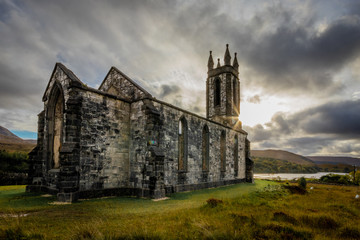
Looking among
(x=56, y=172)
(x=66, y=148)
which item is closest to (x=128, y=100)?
(x=66, y=148)

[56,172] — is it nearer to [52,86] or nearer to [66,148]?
[66,148]

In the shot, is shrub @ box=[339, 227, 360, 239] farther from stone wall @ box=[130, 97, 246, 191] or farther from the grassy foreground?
stone wall @ box=[130, 97, 246, 191]

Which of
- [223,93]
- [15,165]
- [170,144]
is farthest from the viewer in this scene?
[223,93]

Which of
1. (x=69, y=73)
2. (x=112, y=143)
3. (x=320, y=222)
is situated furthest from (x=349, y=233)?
(x=69, y=73)

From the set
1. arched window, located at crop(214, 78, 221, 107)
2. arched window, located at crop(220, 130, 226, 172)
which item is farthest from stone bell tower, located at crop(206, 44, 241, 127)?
arched window, located at crop(220, 130, 226, 172)

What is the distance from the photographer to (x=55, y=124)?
11.5 meters

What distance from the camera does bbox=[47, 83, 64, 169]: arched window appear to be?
1123cm

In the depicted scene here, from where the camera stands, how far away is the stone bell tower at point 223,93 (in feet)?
75.3

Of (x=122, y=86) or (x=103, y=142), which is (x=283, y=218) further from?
(x=122, y=86)

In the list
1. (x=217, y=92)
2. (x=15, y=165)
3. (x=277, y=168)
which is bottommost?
(x=277, y=168)

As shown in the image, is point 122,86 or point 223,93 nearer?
point 122,86

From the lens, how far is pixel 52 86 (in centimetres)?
1124

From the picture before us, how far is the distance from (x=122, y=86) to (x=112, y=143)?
397 cm

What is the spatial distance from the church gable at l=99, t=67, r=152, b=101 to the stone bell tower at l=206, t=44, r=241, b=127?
1309cm
